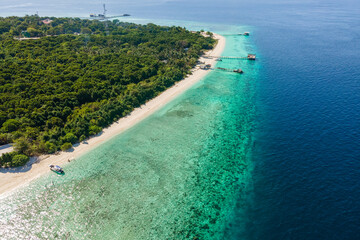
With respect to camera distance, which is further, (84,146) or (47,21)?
(47,21)

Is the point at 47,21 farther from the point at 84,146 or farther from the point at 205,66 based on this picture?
the point at 84,146

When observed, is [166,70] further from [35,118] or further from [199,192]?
[199,192]

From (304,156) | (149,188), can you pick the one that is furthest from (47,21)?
(304,156)

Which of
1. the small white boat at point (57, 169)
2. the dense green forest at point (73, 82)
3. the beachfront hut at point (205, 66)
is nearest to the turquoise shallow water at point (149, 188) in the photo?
the small white boat at point (57, 169)

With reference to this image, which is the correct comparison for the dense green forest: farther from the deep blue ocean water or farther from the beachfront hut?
the deep blue ocean water

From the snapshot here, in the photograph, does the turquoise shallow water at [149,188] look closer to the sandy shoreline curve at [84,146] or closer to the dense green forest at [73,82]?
the sandy shoreline curve at [84,146]

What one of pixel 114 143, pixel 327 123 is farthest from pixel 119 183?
pixel 327 123
